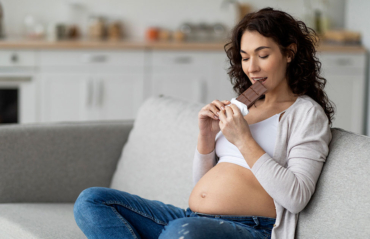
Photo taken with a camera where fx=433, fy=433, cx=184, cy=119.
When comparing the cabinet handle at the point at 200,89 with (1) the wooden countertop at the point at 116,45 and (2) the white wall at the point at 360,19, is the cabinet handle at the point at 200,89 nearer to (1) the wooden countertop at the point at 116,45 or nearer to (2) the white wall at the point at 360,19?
(1) the wooden countertop at the point at 116,45

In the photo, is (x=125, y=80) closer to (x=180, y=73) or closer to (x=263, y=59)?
(x=180, y=73)

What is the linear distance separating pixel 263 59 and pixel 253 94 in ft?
0.34

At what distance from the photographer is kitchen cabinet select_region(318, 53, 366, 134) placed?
3.68 m

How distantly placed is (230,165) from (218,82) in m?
2.52

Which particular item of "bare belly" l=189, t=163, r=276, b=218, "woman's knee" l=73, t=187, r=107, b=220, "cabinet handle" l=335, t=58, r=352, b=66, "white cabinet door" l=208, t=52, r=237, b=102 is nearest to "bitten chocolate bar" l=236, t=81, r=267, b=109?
"bare belly" l=189, t=163, r=276, b=218

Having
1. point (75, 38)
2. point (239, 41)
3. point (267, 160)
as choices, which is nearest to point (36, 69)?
point (75, 38)

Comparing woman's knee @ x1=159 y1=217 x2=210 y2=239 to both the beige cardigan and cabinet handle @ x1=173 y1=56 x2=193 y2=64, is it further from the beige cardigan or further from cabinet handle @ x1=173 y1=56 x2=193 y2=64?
cabinet handle @ x1=173 y1=56 x2=193 y2=64

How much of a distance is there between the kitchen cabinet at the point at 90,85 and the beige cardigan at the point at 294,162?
258cm

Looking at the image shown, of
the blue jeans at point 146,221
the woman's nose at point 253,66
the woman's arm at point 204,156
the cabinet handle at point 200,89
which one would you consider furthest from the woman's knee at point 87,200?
the cabinet handle at point 200,89

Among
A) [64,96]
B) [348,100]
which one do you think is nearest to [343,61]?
[348,100]

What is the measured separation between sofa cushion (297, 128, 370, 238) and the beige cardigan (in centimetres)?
3

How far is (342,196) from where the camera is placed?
106cm

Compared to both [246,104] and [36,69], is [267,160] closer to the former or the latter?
[246,104]

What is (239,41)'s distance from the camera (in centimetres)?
135
